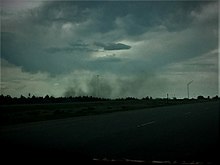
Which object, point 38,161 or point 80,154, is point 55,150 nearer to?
point 80,154

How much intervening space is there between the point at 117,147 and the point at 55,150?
2162 millimetres

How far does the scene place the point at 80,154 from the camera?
10.5 meters

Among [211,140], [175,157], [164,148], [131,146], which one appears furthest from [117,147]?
[211,140]

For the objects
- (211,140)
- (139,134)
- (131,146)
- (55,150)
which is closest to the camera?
(55,150)

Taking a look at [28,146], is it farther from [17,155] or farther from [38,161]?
[38,161]

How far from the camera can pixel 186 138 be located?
1441 cm

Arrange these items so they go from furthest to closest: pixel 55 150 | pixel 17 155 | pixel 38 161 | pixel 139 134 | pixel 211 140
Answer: pixel 139 134 < pixel 211 140 < pixel 55 150 < pixel 17 155 < pixel 38 161

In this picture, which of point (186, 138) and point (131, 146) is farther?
point (186, 138)

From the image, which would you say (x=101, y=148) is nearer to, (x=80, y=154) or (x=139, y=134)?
(x=80, y=154)

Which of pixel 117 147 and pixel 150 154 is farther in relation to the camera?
pixel 117 147

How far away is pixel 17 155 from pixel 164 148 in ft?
15.8

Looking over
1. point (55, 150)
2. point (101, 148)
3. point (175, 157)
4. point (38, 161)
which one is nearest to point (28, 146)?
point (55, 150)

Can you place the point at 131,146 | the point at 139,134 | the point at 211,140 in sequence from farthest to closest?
the point at 139,134 < the point at 211,140 < the point at 131,146

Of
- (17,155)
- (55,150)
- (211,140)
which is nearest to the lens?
(17,155)
